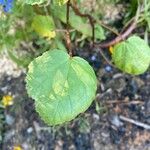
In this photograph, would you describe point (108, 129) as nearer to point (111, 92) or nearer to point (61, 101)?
point (111, 92)

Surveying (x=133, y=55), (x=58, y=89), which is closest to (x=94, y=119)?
(x=133, y=55)

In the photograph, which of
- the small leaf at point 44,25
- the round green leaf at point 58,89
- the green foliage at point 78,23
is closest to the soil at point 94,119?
the green foliage at point 78,23

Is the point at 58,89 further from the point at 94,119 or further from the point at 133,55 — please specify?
the point at 94,119

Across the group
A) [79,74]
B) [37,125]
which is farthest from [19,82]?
[79,74]

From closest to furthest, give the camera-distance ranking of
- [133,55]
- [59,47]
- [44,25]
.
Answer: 1. [133,55]
2. [44,25]
3. [59,47]

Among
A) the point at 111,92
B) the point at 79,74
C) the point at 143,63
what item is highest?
the point at 79,74

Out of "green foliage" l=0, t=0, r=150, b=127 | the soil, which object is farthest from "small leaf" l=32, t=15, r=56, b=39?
the soil
